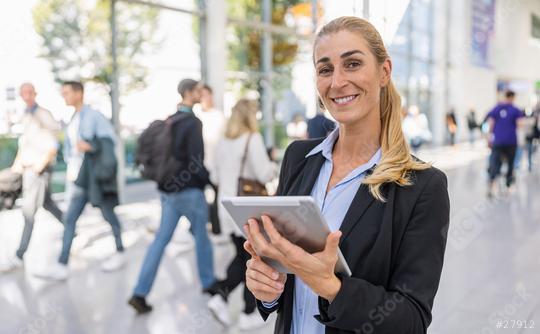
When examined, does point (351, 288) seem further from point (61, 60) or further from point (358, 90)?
point (61, 60)

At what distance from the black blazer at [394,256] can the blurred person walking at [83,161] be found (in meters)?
3.81

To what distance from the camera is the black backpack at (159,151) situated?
3.84 metres

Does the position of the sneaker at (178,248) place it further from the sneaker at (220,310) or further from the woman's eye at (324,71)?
the woman's eye at (324,71)

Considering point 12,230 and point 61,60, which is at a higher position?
point 61,60

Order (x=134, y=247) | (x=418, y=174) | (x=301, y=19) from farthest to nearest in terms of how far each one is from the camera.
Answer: (x=301, y=19) → (x=134, y=247) → (x=418, y=174)

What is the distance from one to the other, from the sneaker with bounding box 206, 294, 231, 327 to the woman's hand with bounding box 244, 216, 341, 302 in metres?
2.64

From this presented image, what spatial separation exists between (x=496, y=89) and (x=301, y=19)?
706 inches

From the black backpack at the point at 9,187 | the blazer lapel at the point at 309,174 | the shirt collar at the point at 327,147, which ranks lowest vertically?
the black backpack at the point at 9,187

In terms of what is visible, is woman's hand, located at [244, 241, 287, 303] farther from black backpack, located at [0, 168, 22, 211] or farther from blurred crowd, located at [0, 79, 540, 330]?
black backpack, located at [0, 168, 22, 211]

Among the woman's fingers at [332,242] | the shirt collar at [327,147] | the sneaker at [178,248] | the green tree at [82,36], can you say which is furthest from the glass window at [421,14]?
the woman's fingers at [332,242]

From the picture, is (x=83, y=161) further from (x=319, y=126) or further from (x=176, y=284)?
(x=319, y=126)

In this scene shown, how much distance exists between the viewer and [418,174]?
1158 millimetres

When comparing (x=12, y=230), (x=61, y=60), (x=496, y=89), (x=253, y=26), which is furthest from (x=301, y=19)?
(x=496, y=89)

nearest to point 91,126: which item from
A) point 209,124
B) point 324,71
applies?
point 209,124
